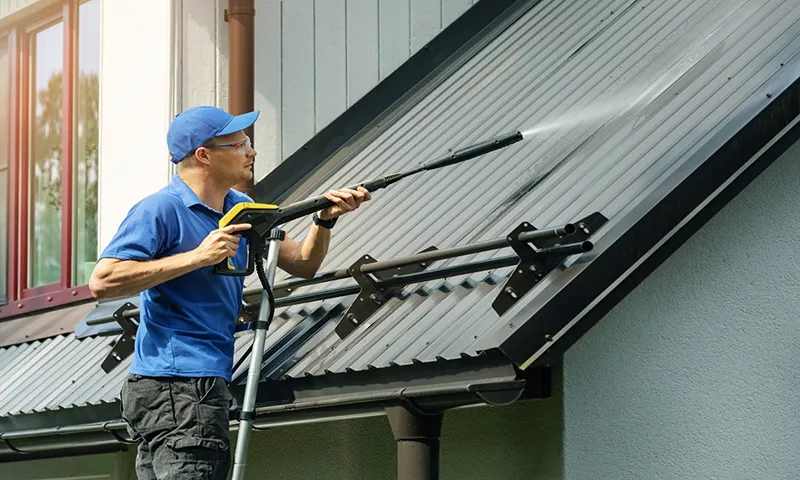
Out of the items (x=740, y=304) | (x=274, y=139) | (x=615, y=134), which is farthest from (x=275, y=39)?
(x=740, y=304)

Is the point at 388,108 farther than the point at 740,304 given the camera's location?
Yes

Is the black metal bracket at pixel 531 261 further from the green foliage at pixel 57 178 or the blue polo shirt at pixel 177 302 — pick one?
the green foliage at pixel 57 178

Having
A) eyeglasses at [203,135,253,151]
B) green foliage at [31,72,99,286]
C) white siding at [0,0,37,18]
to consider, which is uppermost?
white siding at [0,0,37,18]

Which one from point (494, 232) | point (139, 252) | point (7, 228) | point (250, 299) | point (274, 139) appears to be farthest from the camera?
point (7, 228)

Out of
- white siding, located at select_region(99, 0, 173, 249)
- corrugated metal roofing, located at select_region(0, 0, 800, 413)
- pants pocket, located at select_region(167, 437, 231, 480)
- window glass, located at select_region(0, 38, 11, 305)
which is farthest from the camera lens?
window glass, located at select_region(0, 38, 11, 305)

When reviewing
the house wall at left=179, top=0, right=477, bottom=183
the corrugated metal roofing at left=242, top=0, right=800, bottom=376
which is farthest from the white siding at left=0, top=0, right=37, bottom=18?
the corrugated metal roofing at left=242, top=0, right=800, bottom=376

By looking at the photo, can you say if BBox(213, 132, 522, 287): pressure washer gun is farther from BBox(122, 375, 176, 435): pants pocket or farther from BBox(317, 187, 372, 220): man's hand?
BBox(122, 375, 176, 435): pants pocket

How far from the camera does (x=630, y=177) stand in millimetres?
6145

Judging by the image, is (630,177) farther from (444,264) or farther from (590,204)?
(444,264)

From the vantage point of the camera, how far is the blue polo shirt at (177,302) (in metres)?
5.81

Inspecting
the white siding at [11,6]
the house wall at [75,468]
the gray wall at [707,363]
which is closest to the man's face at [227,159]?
the gray wall at [707,363]

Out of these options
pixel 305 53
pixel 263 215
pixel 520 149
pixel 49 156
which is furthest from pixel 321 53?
pixel 263 215

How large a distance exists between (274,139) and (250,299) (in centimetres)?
201

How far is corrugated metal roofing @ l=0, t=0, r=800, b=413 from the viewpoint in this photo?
6.15 metres
